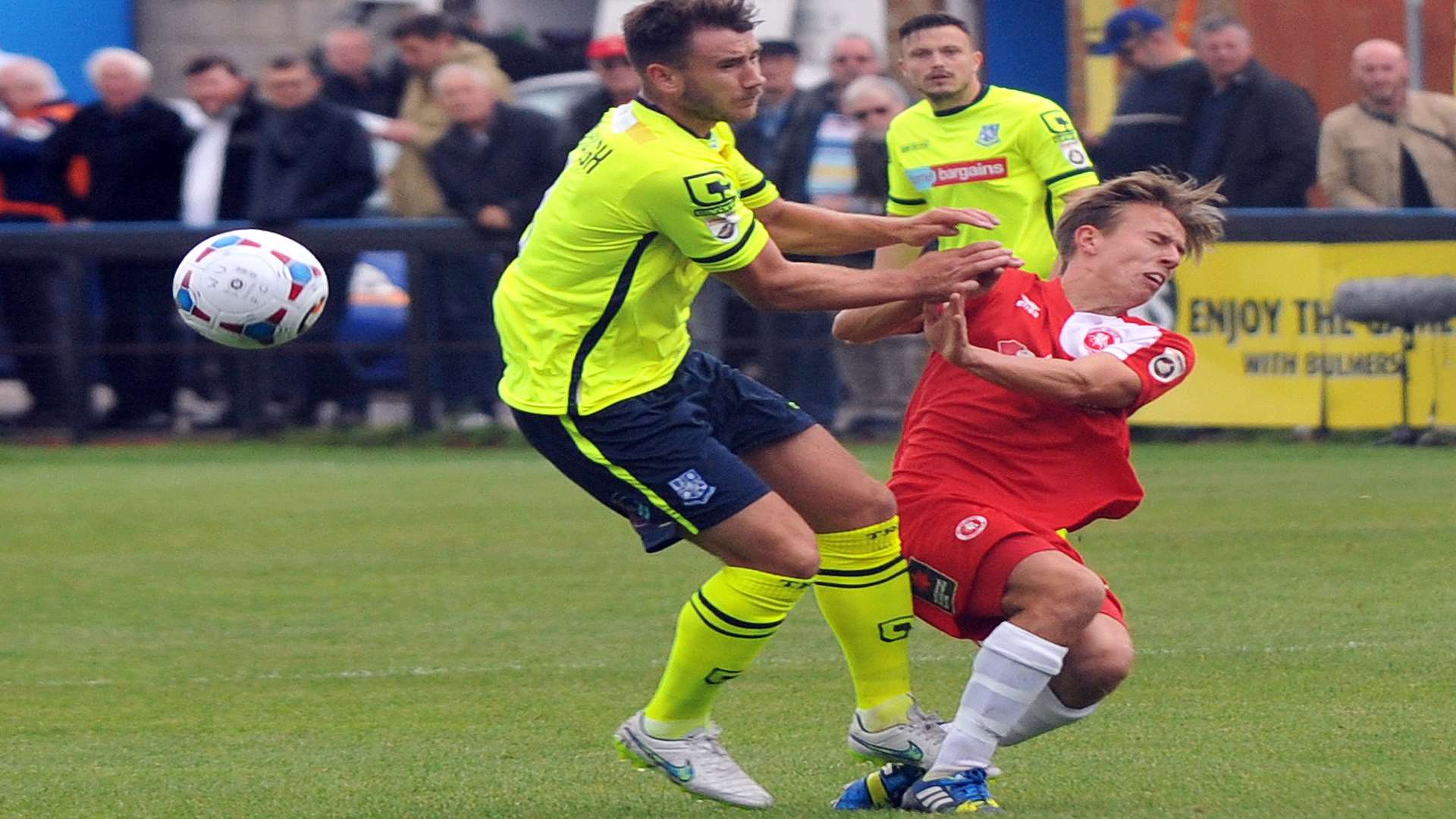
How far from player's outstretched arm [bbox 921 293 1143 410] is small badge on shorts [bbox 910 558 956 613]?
47cm

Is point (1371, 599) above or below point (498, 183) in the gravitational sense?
below

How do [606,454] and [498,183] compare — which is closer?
→ [606,454]

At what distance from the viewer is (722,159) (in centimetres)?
548

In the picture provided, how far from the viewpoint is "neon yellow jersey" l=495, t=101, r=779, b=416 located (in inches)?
A: 206

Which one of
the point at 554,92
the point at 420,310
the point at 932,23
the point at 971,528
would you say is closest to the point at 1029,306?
the point at 971,528

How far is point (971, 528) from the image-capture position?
510 centimetres

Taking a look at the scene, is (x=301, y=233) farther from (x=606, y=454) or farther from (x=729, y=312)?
(x=606, y=454)

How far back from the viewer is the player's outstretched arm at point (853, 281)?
5082mm

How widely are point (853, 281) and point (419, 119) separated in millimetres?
9422

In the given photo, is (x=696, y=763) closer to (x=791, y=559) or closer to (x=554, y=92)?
(x=791, y=559)

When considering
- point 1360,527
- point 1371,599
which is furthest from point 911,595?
point 1360,527

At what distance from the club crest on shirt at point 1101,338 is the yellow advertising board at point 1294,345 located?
24.6 feet

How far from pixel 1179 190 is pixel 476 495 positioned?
676 centimetres

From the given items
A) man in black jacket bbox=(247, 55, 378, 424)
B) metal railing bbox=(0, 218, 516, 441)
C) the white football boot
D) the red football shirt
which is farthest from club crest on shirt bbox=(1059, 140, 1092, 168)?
man in black jacket bbox=(247, 55, 378, 424)
